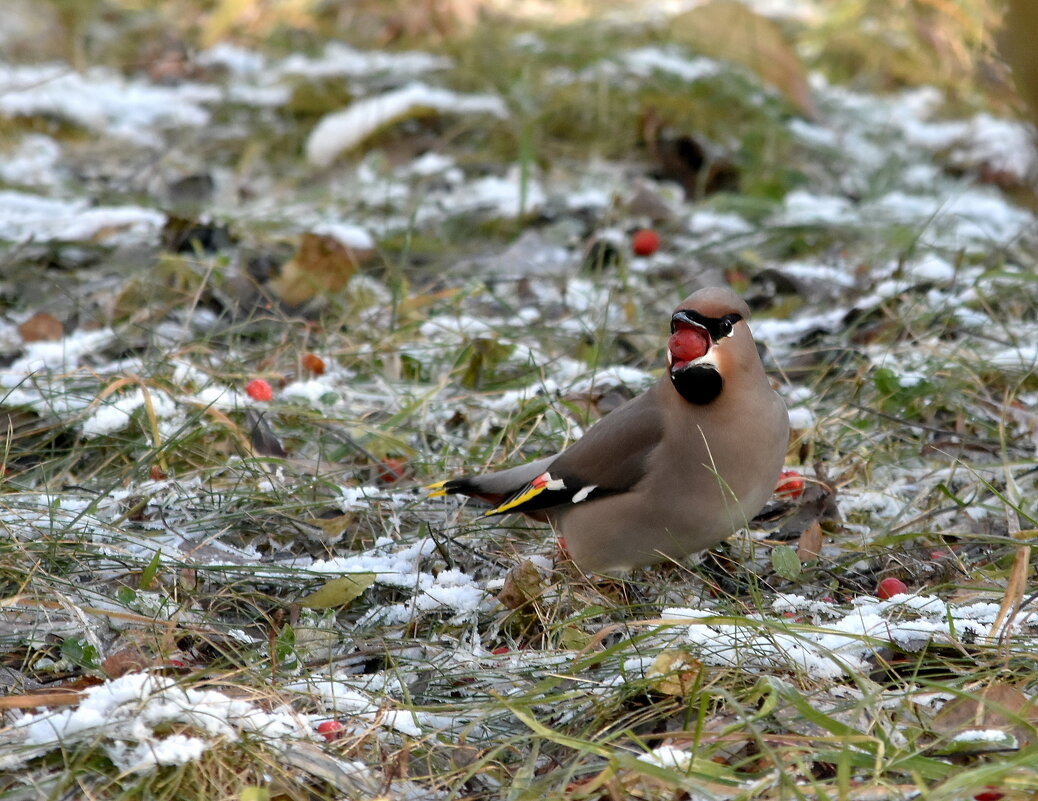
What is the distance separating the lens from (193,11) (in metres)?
10.0

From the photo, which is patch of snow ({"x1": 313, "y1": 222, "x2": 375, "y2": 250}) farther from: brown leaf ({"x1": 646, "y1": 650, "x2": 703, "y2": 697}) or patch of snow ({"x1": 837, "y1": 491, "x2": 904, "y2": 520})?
brown leaf ({"x1": 646, "y1": 650, "x2": 703, "y2": 697})

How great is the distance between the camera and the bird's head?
313 cm

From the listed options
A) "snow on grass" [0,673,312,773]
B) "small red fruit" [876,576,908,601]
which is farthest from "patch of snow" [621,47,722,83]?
"snow on grass" [0,673,312,773]

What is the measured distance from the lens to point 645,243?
5.49 m

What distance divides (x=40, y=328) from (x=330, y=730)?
2.74m

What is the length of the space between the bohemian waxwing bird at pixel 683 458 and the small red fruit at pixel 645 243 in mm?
2229

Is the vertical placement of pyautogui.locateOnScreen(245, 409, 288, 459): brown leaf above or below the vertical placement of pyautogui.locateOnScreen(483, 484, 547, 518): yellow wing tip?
below

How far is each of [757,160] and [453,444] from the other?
334 centimetres

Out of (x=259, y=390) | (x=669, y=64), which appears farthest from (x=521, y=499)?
(x=669, y=64)

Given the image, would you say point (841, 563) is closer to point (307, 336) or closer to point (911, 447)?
point (911, 447)

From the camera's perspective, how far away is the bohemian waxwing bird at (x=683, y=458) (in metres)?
3.13

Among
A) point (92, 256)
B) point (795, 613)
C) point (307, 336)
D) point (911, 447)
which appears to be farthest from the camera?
point (92, 256)

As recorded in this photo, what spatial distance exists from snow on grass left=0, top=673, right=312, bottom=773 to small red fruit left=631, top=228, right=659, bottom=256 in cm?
348

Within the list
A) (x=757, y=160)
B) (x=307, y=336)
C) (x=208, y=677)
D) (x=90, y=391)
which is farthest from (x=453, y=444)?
(x=757, y=160)
